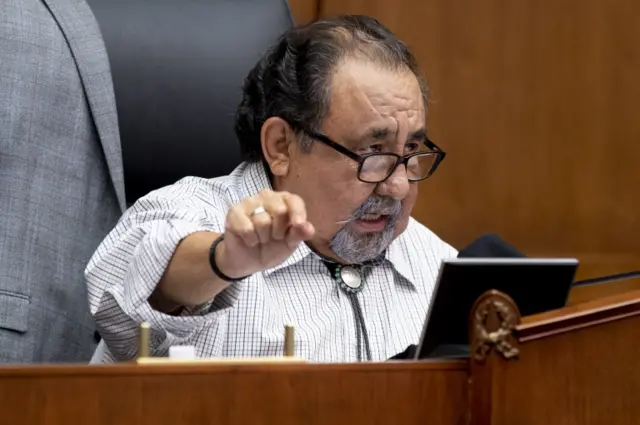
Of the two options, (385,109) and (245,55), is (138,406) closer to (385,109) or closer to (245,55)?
(385,109)

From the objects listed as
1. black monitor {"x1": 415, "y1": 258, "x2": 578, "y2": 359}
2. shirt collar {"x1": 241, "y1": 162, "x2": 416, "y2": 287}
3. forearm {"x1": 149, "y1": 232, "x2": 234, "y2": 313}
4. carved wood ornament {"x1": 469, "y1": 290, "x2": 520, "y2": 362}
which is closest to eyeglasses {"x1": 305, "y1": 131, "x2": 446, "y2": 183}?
shirt collar {"x1": 241, "y1": 162, "x2": 416, "y2": 287}

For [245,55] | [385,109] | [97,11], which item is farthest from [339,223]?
[97,11]

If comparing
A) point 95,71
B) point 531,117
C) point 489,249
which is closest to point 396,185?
point 489,249

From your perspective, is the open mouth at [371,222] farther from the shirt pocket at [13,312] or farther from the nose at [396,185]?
the shirt pocket at [13,312]

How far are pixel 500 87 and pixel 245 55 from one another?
56cm

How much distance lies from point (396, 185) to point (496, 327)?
0.58 metres

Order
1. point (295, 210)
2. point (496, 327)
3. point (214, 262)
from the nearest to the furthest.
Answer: point (496, 327), point (295, 210), point (214, 262)

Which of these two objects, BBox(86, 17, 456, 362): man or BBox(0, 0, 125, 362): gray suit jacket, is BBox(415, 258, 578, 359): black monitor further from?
BBox(0, 0, 125, 362): gray suit jacket

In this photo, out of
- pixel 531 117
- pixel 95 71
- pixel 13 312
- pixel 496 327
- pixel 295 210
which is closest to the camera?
pixel 496 327

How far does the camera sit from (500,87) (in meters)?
2.27

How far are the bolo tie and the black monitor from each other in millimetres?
427

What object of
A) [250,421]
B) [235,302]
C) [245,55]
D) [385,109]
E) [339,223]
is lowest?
[250,421]

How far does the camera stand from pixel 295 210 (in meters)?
1.19

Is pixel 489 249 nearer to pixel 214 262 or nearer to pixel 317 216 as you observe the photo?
pixel 317 216
